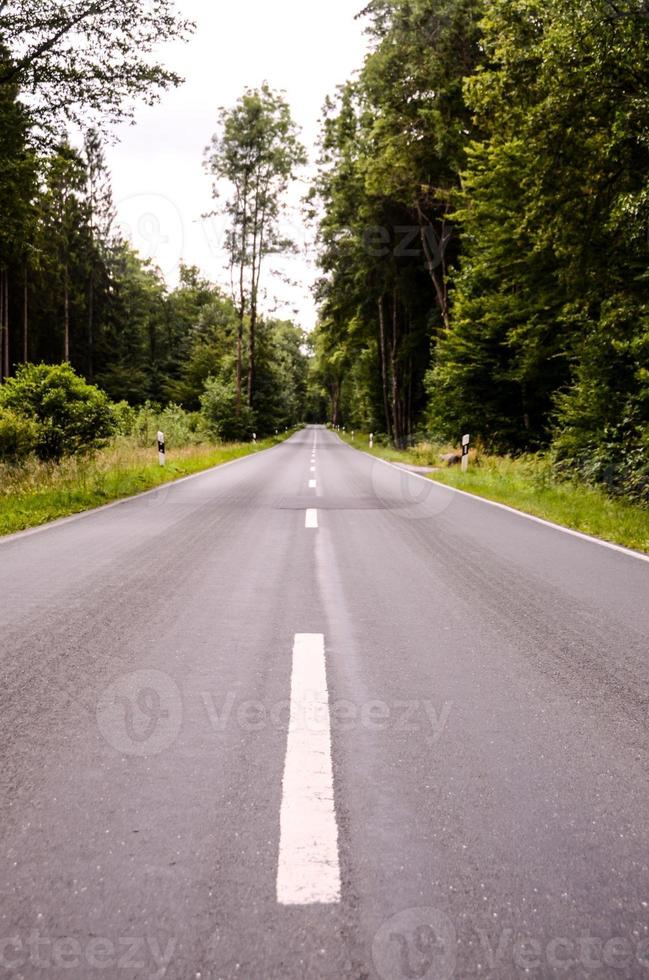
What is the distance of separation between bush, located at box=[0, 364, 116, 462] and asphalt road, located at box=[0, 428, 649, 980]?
9240mm

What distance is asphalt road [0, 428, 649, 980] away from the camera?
5.10 ft

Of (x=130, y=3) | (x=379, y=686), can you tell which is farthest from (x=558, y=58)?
(x=379, y=686)

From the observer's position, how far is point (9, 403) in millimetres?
13453

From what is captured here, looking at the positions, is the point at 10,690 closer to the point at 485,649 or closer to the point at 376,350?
the point at 485,649

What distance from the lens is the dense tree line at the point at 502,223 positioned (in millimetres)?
9906

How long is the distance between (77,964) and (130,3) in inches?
599

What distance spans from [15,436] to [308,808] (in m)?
12.5

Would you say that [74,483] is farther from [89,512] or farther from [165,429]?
[165,429]

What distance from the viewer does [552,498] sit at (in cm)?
1130

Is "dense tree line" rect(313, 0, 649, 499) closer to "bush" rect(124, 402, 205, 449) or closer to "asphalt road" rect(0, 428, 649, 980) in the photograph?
"asphalt road" rect(0, 428, 649, 980)

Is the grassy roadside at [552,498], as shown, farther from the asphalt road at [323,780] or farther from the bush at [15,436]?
the bush at [15,436]

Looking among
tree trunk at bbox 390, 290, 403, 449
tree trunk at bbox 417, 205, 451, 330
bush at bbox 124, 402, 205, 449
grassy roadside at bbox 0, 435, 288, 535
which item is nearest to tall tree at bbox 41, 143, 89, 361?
bush at bbox 124, 402, 205, 449

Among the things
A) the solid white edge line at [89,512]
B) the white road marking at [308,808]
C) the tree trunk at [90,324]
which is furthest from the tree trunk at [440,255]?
the tree trunk at [90,324]

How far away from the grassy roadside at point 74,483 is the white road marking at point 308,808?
6.53 meters
